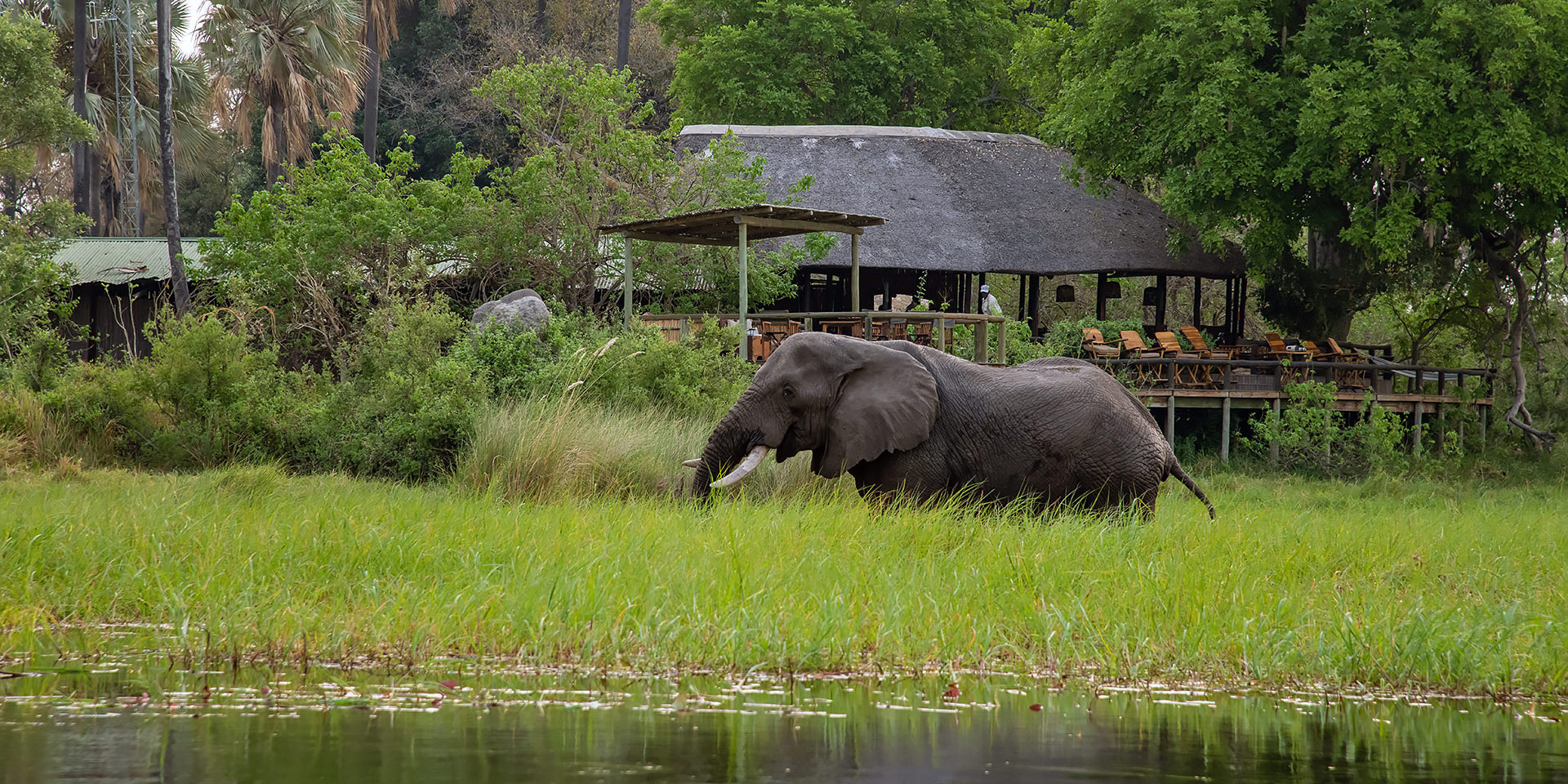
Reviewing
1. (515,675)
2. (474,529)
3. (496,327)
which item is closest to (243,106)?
(496,327)

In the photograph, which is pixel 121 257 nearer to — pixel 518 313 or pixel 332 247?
pixel 332 247

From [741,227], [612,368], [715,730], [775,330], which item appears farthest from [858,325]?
[715,730]

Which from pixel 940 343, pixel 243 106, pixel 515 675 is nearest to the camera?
pixel 515 675

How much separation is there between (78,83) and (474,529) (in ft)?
87.2

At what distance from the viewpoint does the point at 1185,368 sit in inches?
840

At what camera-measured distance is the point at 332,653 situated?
5766mm

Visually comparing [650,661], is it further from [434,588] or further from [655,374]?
[655,374]

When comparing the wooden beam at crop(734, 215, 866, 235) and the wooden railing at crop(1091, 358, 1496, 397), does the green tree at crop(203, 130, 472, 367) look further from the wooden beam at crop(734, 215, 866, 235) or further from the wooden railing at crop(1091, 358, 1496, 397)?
the wooden railing at crop(1091, 358, 1496, 397)

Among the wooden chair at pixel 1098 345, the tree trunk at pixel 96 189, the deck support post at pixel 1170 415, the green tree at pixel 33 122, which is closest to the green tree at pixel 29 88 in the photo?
the green tree at pixel 33 122

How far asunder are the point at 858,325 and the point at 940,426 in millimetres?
8011

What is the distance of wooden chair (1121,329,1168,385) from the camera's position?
2108 centimetres

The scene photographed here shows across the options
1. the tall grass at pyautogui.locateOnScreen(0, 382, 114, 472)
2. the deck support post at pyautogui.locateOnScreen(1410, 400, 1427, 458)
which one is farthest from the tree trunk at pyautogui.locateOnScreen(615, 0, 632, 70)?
the tall grass at pyautogui.locateOnScreen(0, 382, 114, 472)

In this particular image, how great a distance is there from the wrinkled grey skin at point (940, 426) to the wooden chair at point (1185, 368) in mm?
11070

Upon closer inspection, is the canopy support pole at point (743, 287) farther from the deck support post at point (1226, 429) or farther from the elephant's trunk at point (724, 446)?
the deck support post at point (1226, 429)
